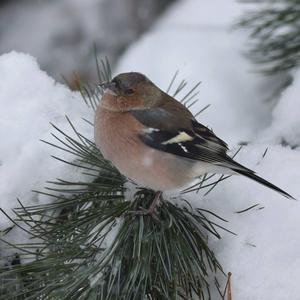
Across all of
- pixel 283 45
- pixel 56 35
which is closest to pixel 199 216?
pixel 283 45

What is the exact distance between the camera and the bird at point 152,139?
1.36 m

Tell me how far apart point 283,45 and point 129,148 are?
0.68m

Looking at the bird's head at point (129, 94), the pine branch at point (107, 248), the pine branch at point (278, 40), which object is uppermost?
the pine branch at point (278, 40)

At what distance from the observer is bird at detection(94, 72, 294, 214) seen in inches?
53.6

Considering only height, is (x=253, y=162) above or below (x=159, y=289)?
above

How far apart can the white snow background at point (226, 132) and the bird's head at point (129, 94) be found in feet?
0.37

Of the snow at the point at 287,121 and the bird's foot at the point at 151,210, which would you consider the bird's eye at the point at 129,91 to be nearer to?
the bird's foot at the point at 151,210

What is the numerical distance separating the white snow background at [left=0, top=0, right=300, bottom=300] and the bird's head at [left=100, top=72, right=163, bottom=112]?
0.37ft

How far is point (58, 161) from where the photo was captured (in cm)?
139

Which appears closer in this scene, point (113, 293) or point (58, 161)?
point (113, 293)

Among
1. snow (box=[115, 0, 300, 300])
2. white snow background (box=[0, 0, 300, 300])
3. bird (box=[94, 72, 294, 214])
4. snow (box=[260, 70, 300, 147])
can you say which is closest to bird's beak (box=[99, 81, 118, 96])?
bird (box=[94, 72, 294, 214])

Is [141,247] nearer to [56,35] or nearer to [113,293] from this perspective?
[113,293]

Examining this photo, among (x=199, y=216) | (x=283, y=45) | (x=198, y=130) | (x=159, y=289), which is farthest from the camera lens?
(x=283, y=45)

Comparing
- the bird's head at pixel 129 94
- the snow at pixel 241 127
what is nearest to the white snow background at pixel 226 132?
the snow at pixel 241 127
